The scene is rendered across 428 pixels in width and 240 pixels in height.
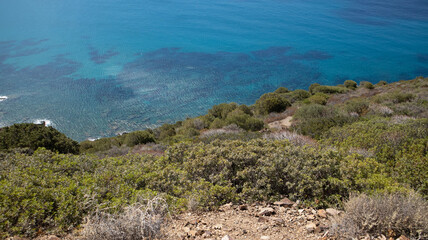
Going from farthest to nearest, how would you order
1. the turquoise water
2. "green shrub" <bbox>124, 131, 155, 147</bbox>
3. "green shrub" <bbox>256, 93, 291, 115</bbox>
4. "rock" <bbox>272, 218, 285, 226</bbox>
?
the turquoise water, "green shrub" <bbox>256, 93, 291, 115</bbox>, "green shrub" <bbox>124, 131, 155, 147</bbox>, "rock" <bbox>272, 218, 285, 226</bbox>

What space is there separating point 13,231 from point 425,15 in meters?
88.8

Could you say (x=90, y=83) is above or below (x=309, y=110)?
below

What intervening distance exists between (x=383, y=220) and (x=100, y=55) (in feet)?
151

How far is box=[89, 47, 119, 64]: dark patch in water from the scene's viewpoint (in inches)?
1638

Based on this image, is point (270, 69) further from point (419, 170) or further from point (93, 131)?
point (419, 170)

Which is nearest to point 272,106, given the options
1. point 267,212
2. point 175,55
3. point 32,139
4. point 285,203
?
point 32,139

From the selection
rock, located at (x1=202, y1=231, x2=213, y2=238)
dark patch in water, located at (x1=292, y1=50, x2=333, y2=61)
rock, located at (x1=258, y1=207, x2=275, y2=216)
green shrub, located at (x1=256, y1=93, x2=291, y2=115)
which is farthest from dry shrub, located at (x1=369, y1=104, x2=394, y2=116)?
dark patch in water, located at (x1=292, y1=50, x2=333, y2=61)

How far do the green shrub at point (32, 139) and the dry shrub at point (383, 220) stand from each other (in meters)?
10.4

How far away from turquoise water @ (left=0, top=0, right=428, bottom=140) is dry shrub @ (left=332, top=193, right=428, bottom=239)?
24.6 metres

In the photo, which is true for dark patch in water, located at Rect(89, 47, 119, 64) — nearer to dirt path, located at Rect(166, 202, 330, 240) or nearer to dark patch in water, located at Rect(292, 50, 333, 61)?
dark patch in water, located at Rect(292, 50, 333, 61)

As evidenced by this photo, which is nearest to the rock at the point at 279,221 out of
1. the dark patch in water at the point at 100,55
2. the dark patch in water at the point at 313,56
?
the dark patch in water at the point at 100,55

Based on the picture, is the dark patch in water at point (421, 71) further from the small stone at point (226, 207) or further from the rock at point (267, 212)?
the small stone at point (226, 207)

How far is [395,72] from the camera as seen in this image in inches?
1668

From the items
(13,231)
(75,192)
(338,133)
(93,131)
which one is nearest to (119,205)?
(75,192)
